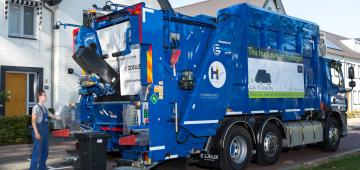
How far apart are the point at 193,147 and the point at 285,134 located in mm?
3181

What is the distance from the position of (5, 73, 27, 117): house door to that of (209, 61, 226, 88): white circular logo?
9.78 metres

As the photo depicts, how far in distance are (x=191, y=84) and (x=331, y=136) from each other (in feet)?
21.6

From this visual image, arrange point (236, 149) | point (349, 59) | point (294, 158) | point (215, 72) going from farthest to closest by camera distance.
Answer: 1. point (349, 59)
2. point (294, 158)
3. point (236, 149)
4. point (215, 72)

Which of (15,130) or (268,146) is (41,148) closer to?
(268,146)

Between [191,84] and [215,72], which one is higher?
[215,72]

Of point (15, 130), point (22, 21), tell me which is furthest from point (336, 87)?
point (22, 21)

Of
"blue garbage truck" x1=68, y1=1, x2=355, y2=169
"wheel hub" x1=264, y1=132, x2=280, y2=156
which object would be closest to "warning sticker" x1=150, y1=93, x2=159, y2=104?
"blue garbage truck" x1=68, y1=1, x2=355, y2=169

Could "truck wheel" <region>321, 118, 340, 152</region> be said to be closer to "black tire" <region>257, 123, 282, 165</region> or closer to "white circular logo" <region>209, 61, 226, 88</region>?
"black tire" <region>257, 123, 282, 165</region>

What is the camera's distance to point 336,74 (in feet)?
44.4

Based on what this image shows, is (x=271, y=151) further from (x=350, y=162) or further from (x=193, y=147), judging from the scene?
(x=193, y=147)

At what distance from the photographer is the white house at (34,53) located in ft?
50.8

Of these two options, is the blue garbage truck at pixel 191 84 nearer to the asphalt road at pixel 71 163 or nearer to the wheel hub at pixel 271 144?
the wheel hub at pixel 271 144

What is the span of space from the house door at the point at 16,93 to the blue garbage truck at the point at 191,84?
7.54m

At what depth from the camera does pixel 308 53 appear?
12.0 meters
